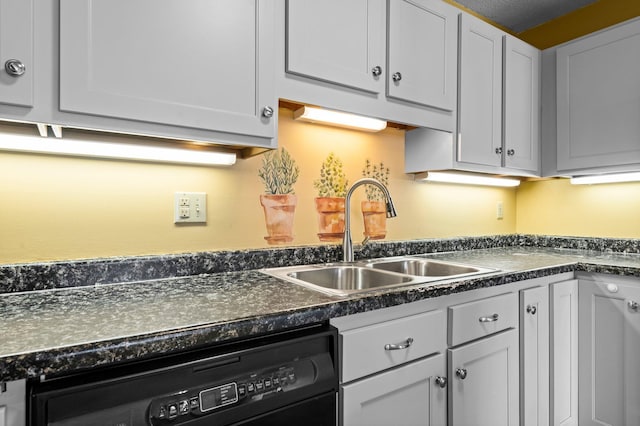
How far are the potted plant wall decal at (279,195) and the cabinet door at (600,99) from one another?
173 cm

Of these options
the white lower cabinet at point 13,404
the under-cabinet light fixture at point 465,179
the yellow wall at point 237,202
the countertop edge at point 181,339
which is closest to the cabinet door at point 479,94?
the under-cabinet light fixture at point 465,179

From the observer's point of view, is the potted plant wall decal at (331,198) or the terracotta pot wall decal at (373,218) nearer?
the potted plant wall decal at (331,198)

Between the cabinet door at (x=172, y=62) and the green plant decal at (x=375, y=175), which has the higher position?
the cabinet door at (x=172, y=62)

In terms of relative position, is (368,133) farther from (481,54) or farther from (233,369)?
(233,369)

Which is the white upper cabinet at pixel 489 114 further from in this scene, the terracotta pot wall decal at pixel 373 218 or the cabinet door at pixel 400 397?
the cabinet door at pixel 400 397

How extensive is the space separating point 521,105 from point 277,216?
5.56 ft

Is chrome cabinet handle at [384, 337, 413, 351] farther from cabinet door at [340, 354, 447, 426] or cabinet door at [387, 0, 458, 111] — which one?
cabinet door at [387, 0, 458, 111]

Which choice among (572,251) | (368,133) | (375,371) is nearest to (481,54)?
(368,133)

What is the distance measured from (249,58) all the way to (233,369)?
942 millimetres

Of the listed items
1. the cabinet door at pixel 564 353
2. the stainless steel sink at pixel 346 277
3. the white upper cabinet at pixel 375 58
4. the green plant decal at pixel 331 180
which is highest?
the white upper cabinet at pixel 375 58

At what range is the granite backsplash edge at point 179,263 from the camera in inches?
42.8

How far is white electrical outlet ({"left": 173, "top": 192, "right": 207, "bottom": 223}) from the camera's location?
1.38 metres

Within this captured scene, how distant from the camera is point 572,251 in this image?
2.30 m

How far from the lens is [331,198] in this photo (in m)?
1.70
